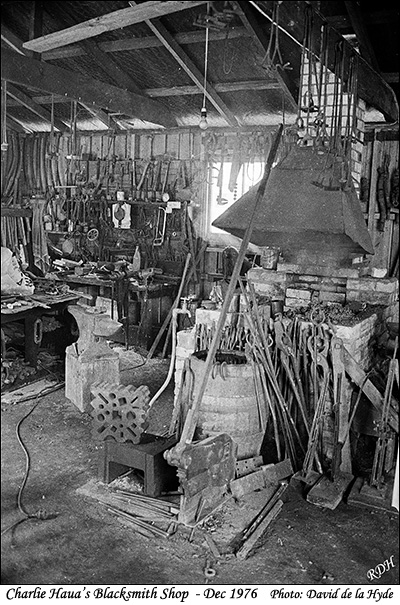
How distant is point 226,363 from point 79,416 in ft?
3.21

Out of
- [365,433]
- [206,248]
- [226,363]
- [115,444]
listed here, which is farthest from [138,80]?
[365,433]

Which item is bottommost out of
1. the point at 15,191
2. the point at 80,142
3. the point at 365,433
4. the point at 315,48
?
the point at 365,433

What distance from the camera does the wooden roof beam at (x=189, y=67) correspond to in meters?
2.77

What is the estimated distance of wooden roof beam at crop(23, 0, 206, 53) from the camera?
8.38 ft

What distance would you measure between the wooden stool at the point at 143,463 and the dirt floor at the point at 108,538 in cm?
7

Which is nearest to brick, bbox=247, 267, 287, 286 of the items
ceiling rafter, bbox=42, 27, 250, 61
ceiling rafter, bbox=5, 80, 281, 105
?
ceiling rafter, bbox=5, 80, 281, 105

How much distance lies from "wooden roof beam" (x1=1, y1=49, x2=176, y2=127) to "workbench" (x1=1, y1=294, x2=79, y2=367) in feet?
3.03

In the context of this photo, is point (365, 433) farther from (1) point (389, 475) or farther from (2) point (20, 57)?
(2) point (20, 57)

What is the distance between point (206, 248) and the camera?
4289 millimetres

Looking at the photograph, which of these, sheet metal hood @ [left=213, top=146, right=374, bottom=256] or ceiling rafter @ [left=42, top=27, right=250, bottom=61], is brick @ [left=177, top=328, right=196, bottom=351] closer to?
sheet metal hood @ [left=213, top=146, right=374, bottom=256]

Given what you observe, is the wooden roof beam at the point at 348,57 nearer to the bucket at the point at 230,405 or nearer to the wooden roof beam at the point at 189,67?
the wooden roof beam at the point at 189,67

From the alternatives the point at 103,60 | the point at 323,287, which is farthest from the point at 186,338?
the point at 103,60

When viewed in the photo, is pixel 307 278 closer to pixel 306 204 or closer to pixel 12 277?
pixel 306 204

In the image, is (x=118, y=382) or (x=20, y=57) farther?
(x=118, y=382)
